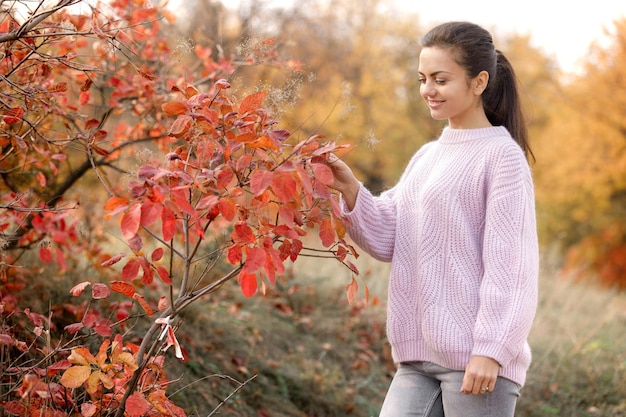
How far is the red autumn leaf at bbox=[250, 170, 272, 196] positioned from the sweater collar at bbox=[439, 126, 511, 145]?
891 millimetres

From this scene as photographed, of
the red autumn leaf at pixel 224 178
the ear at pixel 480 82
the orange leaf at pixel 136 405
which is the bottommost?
the orange leaf at pixel 136 405

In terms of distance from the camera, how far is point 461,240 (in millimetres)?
2301

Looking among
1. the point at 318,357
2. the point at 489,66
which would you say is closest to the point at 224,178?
the point at 489,66

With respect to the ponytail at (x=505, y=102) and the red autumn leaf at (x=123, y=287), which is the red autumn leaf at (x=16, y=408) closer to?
the red autumn leaf at (x=123, y=287)

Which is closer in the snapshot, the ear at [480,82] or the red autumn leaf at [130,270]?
the red autumn leaf at [130,270]

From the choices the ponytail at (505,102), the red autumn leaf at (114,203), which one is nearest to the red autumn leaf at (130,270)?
the red autumn leaf at (114,203)

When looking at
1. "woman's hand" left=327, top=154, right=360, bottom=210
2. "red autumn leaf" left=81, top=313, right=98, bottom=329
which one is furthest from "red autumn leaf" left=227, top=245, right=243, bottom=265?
"red autumn leaf" left=81, top=313, right=98, bottom=329

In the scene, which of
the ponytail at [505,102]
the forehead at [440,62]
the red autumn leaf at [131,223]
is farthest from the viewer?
the ponytail at [505,102]

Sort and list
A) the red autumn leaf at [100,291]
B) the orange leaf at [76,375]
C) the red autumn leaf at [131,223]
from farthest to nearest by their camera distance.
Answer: the red autumn leaf at [100,291] → the orange leaf at [76,375] → the red autumn leaf at [131,223]

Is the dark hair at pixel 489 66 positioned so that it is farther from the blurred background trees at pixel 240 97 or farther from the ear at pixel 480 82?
the blurred background trees at pixel 240 97

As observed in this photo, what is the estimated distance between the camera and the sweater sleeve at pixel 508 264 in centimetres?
212

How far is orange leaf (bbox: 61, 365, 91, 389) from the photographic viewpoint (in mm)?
2041

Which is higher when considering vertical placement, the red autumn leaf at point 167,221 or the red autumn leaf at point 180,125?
the red autumn leaf at point 180,125

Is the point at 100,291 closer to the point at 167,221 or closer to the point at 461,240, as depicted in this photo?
the point at 167,221
